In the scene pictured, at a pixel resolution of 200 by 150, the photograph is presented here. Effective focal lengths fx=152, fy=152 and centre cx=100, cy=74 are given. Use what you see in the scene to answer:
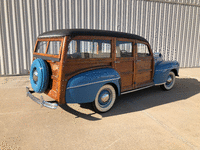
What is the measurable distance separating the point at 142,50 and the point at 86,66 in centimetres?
219

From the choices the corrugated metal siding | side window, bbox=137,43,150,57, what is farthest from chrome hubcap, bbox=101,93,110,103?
the corrugated metal siding

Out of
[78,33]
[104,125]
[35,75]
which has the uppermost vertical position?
[78,33]

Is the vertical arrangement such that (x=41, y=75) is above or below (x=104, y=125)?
above

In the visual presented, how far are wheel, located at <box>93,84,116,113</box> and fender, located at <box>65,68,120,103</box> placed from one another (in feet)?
0.58

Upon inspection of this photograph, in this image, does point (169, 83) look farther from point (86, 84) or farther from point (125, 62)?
point (86, 84)

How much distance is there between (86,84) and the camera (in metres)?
3.23

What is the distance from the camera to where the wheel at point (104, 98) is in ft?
11.9

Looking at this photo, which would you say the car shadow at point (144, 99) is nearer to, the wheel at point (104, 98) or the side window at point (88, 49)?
the wheel at point (104, 98)

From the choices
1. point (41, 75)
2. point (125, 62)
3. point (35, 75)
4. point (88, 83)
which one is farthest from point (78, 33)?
point (125, 62)

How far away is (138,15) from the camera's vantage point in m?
9.27

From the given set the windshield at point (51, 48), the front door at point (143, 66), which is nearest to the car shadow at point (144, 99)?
the front door at point (143, 66)

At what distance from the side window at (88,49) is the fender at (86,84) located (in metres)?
0.38

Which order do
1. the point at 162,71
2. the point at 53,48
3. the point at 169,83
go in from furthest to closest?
the point at 169,83
the point at 162,71
the point at 53,48

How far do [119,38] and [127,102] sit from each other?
1.89m
